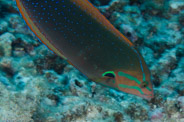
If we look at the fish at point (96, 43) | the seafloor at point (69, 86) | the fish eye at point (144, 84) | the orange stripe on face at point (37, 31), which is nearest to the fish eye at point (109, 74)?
the fish at point (96, 43)

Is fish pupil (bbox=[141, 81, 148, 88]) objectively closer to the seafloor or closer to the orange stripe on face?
the seafloor

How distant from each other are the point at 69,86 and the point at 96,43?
1011mm

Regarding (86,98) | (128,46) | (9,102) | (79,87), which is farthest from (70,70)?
(128,46)

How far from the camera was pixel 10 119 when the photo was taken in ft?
6.19

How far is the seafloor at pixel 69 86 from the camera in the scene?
83.0 inches

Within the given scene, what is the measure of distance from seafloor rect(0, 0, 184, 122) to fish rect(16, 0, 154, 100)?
70 cm

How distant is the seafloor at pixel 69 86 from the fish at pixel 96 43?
697 millimetres

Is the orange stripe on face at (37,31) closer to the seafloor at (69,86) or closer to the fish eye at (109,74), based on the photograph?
the fish eye at (109,74)

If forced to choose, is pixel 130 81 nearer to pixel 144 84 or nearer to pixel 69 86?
pixel 144 84

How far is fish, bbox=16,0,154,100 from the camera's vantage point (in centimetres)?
171

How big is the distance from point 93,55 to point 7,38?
1761 mm

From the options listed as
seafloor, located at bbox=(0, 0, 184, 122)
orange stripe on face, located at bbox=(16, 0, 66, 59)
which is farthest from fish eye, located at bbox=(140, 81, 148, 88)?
orange stripe on face, located at bbox=(16, 0, 66, 59)

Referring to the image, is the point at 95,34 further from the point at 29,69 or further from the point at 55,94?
the point at 29,69

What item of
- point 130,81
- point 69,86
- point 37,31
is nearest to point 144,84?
point 130,81
